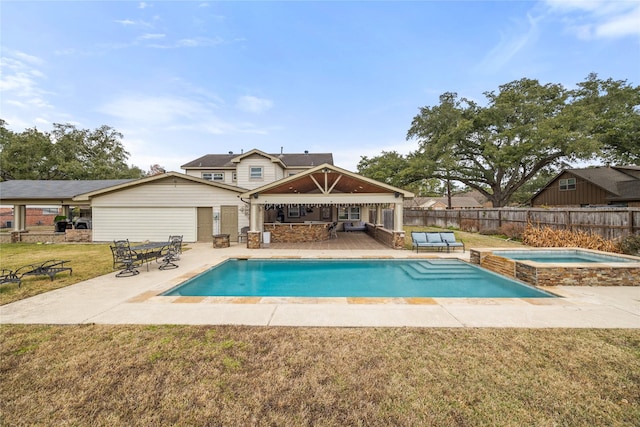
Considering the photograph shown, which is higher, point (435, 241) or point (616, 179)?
point (616, 179)

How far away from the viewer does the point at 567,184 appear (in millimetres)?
24172

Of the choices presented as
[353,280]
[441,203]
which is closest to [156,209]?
[353,280]

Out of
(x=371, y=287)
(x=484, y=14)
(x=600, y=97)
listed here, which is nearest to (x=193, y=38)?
(x=484, y=14)

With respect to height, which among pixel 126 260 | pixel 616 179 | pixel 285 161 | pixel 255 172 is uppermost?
pixel 285 161

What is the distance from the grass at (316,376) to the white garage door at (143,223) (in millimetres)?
11843

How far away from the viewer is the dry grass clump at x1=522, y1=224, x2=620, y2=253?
1101 cm

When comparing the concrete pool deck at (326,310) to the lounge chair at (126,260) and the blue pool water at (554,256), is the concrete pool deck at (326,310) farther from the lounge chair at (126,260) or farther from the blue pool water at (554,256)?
the blue pool water at (554,256)

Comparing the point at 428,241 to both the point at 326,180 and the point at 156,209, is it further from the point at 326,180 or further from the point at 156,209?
the point at 156,209

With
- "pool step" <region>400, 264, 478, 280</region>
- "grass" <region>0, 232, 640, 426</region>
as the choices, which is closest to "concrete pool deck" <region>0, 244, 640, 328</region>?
"grass" <region>0, 232, 640, 426</region>

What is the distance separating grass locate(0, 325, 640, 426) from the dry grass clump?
9783 mm

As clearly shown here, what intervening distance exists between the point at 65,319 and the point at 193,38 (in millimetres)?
17241

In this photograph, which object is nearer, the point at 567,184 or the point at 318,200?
the point at 318,200

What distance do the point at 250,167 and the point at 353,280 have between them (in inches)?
543

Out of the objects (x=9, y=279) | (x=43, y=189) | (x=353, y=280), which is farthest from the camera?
(x=43, y=189)
